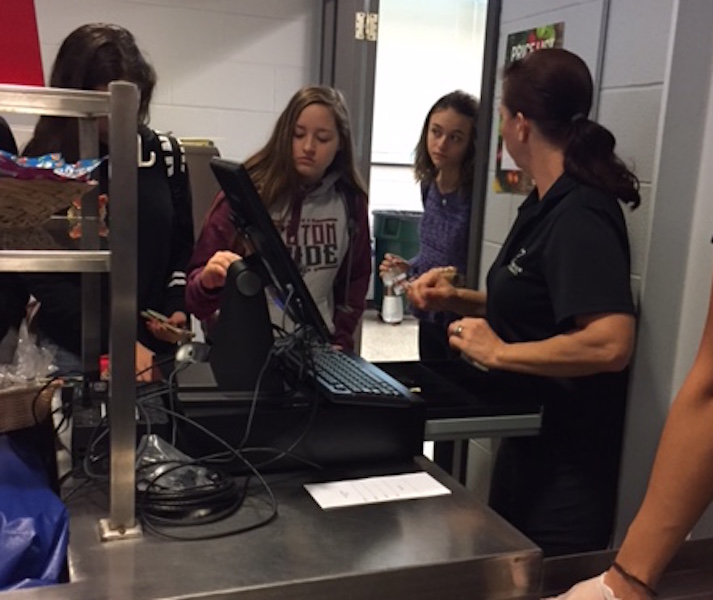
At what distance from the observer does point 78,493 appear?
1146mm

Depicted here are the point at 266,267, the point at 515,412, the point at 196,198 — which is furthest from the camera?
the point at 196,198

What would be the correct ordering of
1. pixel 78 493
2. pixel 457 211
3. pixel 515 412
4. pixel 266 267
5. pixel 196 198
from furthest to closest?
pixel 196 198 → pixel 457 211 → pixel 515 412 → pixel 266 267 → pixel 78 493

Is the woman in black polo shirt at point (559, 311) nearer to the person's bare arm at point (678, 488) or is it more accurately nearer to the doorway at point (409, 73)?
the person's bare arm at point (678, 488)

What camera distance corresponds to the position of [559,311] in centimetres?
152

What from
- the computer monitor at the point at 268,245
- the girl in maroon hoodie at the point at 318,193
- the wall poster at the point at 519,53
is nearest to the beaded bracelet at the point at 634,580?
the computer monitor at the point at 268,245

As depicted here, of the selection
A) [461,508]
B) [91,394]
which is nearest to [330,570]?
[461,508]

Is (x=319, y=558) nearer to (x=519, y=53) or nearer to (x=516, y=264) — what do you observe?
(x=516, y=264)

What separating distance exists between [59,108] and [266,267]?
0.40 m

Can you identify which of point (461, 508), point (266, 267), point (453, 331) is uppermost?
point (266, 267)

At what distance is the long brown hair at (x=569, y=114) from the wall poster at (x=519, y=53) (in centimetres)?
49

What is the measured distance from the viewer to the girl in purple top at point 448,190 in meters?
2.63

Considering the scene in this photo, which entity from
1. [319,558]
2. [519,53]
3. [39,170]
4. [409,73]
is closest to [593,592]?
[319,558]

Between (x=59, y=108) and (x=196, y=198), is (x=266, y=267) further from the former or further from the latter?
(x=196, y=198)

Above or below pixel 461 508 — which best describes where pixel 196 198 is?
above
